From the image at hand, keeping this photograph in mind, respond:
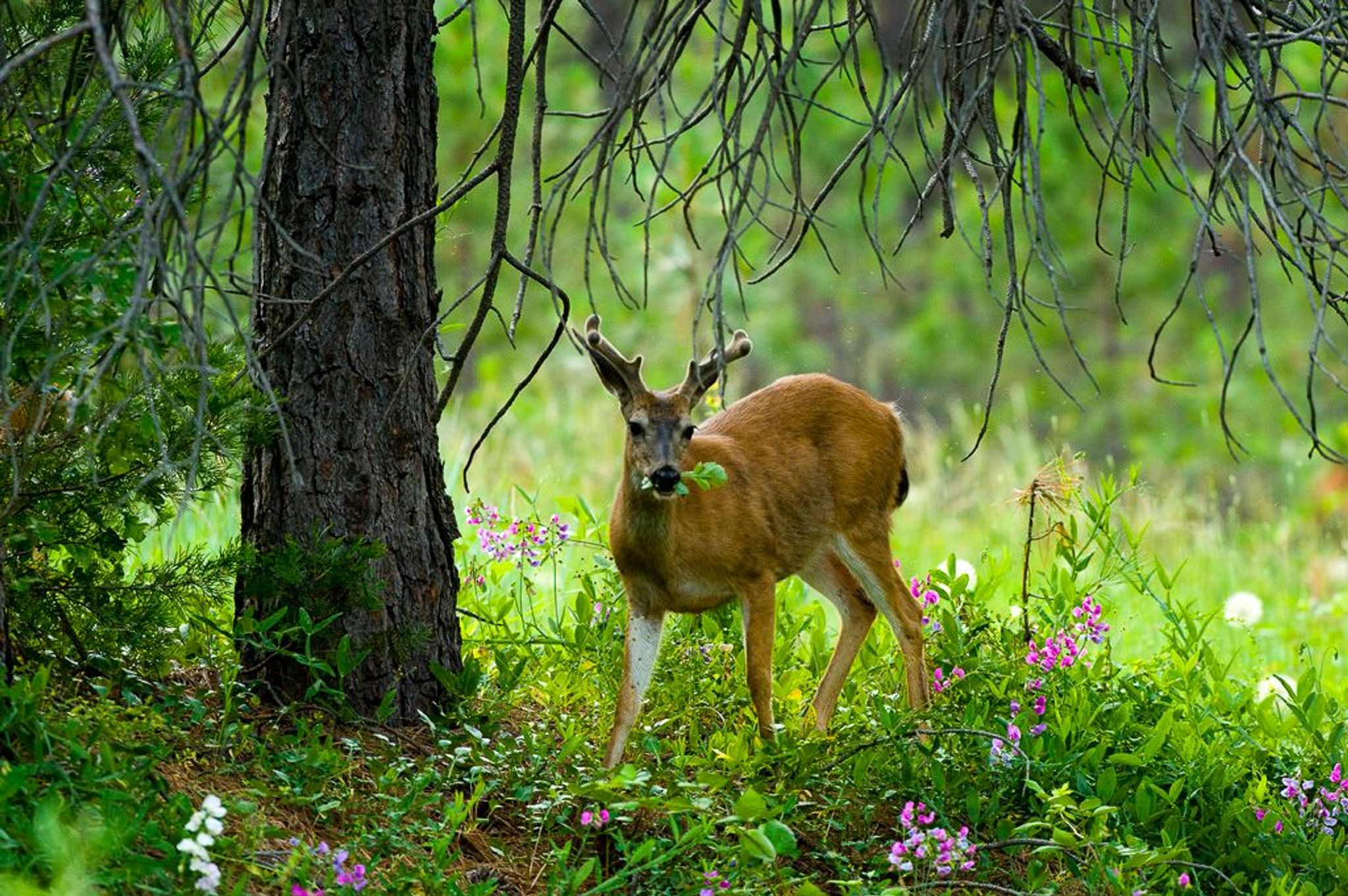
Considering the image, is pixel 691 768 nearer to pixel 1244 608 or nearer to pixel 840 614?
pixel 840 614

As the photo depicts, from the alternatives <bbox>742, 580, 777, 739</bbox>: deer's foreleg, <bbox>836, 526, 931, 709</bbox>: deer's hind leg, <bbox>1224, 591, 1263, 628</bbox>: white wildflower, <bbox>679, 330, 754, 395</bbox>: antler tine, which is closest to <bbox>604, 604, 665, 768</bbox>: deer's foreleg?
<bbox>742, 580, 777, 739</bbox>: deer's foreleg

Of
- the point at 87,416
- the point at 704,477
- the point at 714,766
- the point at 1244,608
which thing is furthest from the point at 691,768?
the point at 1244,608

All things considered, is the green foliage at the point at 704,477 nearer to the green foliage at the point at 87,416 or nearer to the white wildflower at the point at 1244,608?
the green foliage at the point at 87,416

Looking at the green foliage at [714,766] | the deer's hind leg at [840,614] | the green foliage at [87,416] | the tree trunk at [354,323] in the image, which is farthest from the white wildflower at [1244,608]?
the green foliage at [87,416]

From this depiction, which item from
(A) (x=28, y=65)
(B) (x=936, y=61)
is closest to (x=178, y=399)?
(A) (x=28, y=65)

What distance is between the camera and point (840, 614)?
20.0 feet

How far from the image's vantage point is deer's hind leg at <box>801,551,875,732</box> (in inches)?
213

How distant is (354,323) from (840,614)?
2.39 metres

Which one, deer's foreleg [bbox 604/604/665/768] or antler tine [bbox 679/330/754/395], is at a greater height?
antler tine [bbox 679/330/754/395]

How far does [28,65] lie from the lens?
12.2 feet

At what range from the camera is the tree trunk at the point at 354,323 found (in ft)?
14.3

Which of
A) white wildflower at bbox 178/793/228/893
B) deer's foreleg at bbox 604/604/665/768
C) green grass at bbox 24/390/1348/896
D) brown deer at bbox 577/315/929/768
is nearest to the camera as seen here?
white wildflower at bbox 178/793/228/893

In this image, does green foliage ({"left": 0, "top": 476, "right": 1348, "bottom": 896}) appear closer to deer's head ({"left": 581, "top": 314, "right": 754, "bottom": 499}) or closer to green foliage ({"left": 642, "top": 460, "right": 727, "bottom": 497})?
deer's head ({"left": 581, "top": 314, "right": 754, "bottom": 499})

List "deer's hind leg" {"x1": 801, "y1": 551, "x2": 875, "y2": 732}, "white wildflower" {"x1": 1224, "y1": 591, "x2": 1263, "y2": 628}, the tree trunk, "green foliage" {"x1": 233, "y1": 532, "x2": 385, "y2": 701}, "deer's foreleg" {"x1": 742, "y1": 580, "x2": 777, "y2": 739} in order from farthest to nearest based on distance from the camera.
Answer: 1. "white wildflower" {"x1": 1224, "y1": 591, "x2": 1263, "y2": 628}
2. "deer's hind leg" {"x1": 801, "y1": 551, "x2": 875, "y2": 732}
3. "deer's foreleg" {"x1": 742, "y1": 580, "x2": 777, "y2": 739}
4. the tree trunk
5. "green foliage" {"x1": 233, "y1": 532, "x2": 385, "y2": 701}
